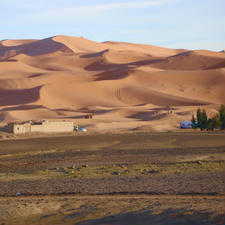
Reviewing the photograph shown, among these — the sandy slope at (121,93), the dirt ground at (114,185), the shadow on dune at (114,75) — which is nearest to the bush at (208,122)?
the sandy slope at (121,93)

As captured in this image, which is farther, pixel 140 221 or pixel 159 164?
A: pixel 159 164

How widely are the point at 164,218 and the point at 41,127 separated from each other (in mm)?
26565

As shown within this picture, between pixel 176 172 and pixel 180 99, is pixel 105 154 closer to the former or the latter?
pixel 176 172

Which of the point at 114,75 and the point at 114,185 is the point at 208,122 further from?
the point at 114,75

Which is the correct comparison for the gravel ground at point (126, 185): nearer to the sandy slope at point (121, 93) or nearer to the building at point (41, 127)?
the building at point (41, 127)

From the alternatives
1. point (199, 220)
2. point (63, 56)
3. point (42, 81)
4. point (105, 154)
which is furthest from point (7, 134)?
point (63, 56)

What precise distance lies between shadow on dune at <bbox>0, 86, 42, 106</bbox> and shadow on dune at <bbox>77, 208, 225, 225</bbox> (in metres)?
58.8

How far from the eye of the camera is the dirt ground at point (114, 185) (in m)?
9.95

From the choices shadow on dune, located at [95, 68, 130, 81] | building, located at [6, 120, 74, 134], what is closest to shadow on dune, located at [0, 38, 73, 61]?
shadow on dune, located at [95, 68, 130, 81]

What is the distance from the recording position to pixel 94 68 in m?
109

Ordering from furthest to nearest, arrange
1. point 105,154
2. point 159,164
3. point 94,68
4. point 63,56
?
point 63,56, point 94,68, point 105,154, point 159,164

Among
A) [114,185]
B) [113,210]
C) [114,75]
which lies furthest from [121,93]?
[113,210]

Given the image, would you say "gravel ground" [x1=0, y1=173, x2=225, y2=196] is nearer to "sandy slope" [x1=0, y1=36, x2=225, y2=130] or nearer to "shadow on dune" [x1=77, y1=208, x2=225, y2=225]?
"shadow on dune" [x1=77, y1=208, x2=225, y2=225]

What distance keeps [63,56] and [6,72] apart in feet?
89.1
